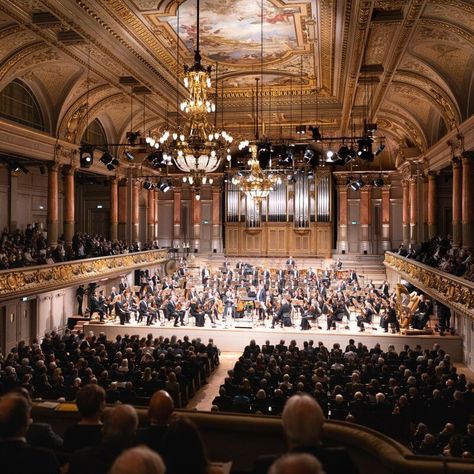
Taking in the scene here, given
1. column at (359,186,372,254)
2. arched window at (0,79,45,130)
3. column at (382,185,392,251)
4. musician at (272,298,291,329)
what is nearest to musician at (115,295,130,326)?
musician at (272,298,291,329)

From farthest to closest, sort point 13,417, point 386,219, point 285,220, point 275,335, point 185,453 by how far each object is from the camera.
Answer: point 285,220, point 386,219, point 275,335, point 13,417, point 185,453

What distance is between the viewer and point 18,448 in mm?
2395

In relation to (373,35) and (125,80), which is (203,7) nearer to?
(373,35)

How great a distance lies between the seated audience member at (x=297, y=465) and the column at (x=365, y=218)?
27.9 meters

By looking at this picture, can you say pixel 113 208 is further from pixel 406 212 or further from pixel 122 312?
pixel 406 212

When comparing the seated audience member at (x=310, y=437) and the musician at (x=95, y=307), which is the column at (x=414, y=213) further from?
the seated audience member at (x=310, y=437)

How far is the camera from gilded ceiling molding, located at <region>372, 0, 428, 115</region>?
10.2 m

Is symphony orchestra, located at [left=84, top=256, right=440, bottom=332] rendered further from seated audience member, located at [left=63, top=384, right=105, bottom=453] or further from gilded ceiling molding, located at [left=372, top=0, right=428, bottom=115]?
seated audience member, located at [left=63, top=384, right=105, bottom=453]

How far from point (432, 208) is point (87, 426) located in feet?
66.9

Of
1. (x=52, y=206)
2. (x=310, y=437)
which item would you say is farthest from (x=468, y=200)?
(x=310, y=437)

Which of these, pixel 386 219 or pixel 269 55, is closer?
pixel 269 55

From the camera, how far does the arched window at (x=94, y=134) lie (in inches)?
842

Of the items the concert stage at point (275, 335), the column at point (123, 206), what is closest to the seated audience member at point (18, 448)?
the concert stage at point (275, 335)

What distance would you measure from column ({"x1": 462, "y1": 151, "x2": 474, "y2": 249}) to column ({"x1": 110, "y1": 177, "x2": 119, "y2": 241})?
15419mm
